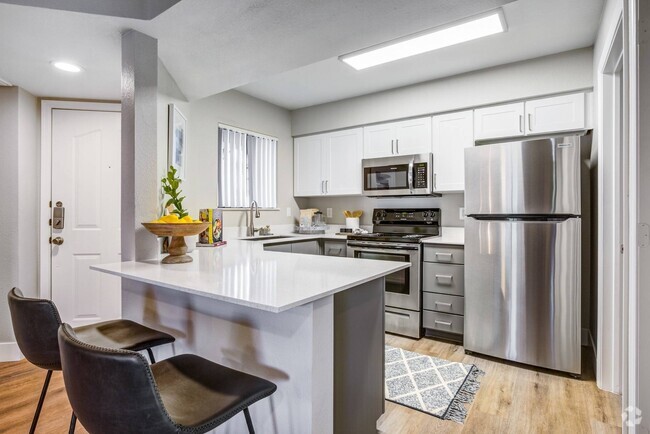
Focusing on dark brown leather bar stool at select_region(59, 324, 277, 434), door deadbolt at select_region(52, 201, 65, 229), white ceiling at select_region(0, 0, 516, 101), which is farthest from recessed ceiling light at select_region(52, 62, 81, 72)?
dark brown leather bar stool at select_region(59, 324, 277, 434)

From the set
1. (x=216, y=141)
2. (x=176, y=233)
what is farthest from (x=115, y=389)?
(x=216, y=141)

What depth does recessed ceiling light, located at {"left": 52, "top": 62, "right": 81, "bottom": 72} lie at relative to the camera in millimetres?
2193

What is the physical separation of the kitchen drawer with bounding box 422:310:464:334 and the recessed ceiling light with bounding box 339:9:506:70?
85.3 inches

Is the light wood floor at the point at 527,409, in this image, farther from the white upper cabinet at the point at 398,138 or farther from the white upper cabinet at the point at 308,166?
the white upper cabinet at the point at 308,166

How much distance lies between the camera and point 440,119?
338 centimetres

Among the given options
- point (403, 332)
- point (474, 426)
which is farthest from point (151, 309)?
point (403, 332)

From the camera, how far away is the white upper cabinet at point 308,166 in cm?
424

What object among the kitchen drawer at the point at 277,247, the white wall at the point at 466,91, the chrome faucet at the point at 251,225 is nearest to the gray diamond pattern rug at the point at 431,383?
the kitchen drawer at the point at 277,247

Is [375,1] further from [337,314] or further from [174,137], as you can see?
[174,137]

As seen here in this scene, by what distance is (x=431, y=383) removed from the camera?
2.27 m

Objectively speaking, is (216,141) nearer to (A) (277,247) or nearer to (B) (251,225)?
(B) (251,225)

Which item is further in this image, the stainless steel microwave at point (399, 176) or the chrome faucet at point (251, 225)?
the chrome faucet at point (251, 225)

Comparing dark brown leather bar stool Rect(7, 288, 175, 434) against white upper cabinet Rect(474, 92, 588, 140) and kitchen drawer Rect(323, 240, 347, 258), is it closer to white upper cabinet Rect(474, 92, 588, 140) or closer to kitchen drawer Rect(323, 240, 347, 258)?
kitchen drawer Rect(323, 240, 347, 258)

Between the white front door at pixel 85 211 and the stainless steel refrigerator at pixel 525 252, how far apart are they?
3087 mm
